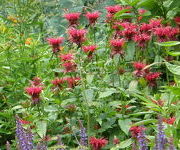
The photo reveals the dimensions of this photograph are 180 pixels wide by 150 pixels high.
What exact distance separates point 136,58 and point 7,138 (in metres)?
1.06

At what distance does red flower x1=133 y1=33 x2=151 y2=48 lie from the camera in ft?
9.19

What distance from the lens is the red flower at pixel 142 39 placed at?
2.80 metres

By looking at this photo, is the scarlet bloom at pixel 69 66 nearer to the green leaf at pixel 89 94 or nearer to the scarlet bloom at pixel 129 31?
the green leaf at pixel 89 94

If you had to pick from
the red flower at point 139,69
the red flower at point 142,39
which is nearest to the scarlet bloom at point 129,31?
the red flower at point 142,39

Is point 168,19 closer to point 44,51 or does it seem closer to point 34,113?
point 44,51

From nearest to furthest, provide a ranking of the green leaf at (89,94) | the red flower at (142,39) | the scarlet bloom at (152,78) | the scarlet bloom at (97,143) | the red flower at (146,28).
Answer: the scarlet bloom at (97,143) → the green leaf at (89,94) → the scarlet bloom at (152,78) → the red flower at (142,39) → the red flower at (146,28)

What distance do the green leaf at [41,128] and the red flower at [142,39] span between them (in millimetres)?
784

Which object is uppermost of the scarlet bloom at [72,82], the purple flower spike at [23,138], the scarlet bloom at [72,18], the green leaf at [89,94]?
the scarlet bloom at [72,18]

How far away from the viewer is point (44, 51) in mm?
3703

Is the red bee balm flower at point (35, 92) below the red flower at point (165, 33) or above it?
below

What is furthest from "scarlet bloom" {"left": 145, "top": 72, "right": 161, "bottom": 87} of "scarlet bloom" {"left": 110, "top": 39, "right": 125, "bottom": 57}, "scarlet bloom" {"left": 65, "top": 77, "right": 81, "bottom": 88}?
"scarlet bloom" {"left": 65, "top": 77, "right": 81, "bottom": 88}

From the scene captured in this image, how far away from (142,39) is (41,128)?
33.1 inches

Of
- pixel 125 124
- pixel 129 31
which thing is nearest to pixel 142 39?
pixel 129 31

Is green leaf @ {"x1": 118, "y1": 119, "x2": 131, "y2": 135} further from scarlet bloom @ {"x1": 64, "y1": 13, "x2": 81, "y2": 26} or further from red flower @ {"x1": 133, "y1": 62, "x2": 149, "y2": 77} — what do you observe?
scarlet bloom @ {"x1": 64, "y1": 13, "x2": 81, "y2": 26}
